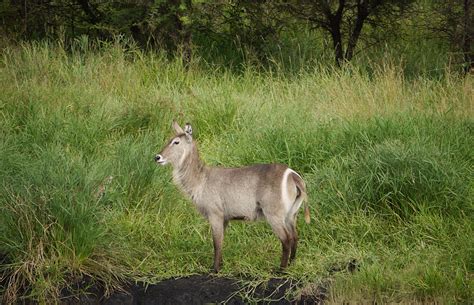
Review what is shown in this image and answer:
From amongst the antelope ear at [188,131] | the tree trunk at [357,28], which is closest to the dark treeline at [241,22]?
the tree trunk at [357,28]

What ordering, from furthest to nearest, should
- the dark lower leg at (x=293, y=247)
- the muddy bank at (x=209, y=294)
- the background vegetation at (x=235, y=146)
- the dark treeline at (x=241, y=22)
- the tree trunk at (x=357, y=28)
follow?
the tree trunk at (x=357, y=28)
the dark treeline at (x=241, y=22)
the dark lower leg at (x=293, y=247)
the background vegetation at (x=235, y=146)
the muddy bank at (x=209, y=294)

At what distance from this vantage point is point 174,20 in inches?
437

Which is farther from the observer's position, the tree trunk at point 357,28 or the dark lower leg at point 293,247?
the tree trunk at point 357,28

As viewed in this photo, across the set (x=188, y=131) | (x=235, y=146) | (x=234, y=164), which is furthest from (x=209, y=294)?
(x=235, y=146)

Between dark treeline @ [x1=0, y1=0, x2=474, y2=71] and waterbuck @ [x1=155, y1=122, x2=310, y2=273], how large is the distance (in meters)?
4.34

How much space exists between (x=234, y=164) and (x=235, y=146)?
339 mm

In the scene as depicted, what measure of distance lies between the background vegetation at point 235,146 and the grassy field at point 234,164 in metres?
0.02

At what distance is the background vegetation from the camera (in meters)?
6.11

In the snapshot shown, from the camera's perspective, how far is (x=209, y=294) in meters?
6.05

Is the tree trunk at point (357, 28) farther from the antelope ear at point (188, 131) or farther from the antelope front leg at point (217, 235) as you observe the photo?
the antelope front leg at point (217, 235)

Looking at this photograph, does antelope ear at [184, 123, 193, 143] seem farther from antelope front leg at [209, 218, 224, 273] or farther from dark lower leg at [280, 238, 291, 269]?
dark lower leg at [280, 238, 291, 269]

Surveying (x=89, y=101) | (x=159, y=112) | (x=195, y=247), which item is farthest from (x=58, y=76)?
(x=195, y=247)

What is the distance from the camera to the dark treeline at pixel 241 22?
1098 cm

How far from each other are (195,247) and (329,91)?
3.16 metres
